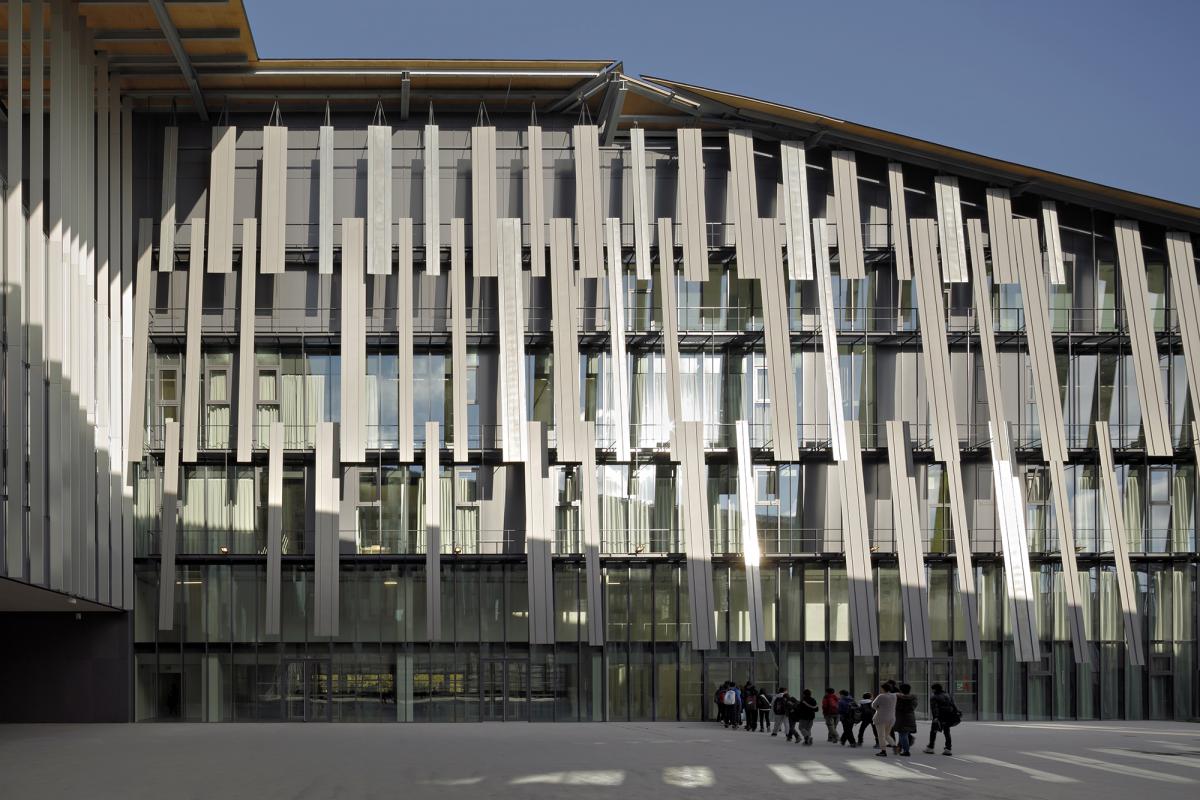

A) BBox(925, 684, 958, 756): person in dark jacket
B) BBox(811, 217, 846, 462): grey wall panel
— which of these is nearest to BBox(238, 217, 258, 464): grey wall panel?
BBox(811, 217, 846, 462): grey wall panel

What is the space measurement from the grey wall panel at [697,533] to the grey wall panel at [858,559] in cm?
360

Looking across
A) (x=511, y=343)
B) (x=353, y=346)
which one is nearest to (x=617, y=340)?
(x=511, y=343)

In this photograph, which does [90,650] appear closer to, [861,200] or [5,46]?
[5,46]

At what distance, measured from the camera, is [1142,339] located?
115ft

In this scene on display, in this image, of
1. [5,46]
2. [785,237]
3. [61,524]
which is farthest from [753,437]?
[5,46]

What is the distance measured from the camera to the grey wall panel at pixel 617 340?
33656 millimetres

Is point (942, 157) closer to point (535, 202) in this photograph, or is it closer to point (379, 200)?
point (535, 202)

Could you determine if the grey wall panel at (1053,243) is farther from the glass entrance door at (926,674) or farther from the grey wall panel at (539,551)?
the grey wall panel at (539,551)

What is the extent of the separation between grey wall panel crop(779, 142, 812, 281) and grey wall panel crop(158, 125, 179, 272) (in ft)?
54.1

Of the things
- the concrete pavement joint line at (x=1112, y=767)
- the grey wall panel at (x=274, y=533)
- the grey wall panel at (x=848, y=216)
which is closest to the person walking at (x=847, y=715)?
the concrete pavement joint line at (x=1112, y=767)

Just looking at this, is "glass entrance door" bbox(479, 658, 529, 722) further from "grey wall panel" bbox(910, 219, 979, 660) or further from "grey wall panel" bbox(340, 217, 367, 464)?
"grey wall panel" bbox(910, 219, 979, 660)

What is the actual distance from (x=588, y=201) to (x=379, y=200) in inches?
221

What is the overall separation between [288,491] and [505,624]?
6847 mm

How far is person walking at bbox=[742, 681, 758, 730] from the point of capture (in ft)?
94.3
